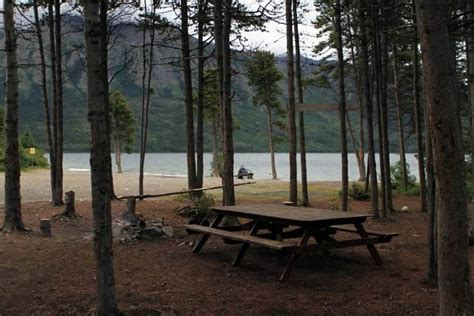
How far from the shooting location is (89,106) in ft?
14.7

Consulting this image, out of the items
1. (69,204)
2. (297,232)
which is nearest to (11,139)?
(69,204)

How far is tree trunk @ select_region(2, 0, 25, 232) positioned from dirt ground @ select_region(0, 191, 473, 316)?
0.47 meters

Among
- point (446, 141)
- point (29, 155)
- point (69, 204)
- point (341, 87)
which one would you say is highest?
point (341, 87)

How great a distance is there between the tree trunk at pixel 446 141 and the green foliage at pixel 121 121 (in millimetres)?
45708

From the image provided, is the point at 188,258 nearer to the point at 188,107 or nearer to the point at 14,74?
the point at 14,74

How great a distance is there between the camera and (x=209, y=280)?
6051 millimetres

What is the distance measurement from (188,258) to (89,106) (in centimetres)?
341

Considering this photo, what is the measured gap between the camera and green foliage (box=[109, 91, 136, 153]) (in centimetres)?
4831

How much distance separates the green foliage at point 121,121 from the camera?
48312mm

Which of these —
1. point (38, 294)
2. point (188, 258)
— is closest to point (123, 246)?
point (188, 258)

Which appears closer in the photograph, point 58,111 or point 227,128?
point 227,128

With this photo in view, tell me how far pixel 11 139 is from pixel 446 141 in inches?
321

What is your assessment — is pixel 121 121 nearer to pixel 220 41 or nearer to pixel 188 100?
pixel 188 100

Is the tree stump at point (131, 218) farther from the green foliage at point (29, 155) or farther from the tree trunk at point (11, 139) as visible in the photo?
the green foliage at point (29, 155)
